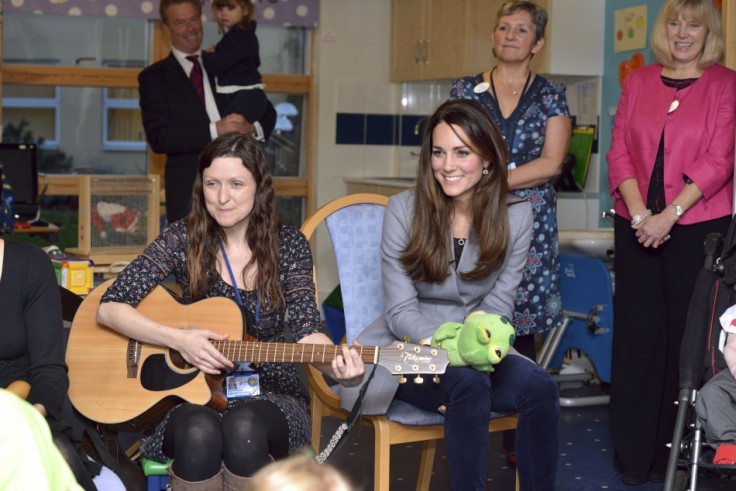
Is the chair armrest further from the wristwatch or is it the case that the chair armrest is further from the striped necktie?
the striped necktie

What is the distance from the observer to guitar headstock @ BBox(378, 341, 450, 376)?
2230 mm

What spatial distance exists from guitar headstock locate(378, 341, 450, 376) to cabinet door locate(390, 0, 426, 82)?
410 centimetres

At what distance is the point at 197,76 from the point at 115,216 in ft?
2.42

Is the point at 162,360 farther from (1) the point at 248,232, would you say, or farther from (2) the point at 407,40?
(2) the point at 407,40

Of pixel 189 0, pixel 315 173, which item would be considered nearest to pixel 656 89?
pixel 189 0

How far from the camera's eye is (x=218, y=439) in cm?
218

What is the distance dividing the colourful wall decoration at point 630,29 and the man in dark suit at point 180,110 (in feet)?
6.53

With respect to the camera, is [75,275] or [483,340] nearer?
[483,340]

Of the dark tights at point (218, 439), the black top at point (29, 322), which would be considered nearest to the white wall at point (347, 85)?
the dark tights at point (218, 439)

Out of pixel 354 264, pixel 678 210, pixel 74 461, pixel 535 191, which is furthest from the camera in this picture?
pixel 535 191

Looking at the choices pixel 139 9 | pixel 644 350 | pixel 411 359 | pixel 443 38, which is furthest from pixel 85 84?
pixel 411 359

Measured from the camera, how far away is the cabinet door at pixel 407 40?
6176mm

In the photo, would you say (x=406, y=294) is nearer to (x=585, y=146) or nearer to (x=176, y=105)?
(x=176, y=105)

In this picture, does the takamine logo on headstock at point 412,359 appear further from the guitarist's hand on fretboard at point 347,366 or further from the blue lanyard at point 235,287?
the blue lanyard at point 235,287
